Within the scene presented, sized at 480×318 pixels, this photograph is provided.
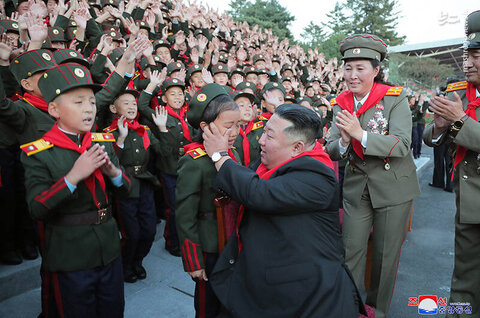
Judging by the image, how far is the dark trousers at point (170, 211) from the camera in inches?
159

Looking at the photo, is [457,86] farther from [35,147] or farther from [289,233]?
[35,147]

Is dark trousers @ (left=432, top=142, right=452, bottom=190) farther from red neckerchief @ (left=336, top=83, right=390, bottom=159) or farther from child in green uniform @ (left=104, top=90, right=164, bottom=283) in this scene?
child in green uniform @ (left=104, top=90, right=164, bottom=283)

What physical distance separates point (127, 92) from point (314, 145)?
231 centimetres

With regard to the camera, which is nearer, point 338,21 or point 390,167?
point 390,167

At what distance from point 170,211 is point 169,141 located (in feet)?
2.84

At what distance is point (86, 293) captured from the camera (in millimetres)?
2012

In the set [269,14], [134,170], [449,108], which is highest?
[269,14]

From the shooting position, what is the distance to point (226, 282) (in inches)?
71.6

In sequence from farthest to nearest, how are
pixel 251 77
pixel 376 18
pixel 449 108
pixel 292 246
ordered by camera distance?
pixel 376 18 < pixel 251 77 < pixel 449 108 < pixel 292 246

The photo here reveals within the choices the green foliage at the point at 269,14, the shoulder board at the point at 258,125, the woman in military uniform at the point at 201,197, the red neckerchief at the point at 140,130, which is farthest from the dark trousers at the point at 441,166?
the green foliage at the point at 269,14

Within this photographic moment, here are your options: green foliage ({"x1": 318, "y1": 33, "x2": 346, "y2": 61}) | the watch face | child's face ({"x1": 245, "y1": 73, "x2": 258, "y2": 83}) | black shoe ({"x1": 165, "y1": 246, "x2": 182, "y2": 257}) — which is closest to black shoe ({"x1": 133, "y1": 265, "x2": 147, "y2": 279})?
black shoe ({"x1": 165, "y1": 246, "x2": 182, "y2": 257})

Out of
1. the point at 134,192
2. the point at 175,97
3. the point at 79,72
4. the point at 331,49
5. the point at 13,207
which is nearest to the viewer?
the point at 79,72

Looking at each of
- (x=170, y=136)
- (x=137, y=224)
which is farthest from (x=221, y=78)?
(x=137, y=224)

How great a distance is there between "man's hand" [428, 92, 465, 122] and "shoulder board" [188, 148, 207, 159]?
175cm
